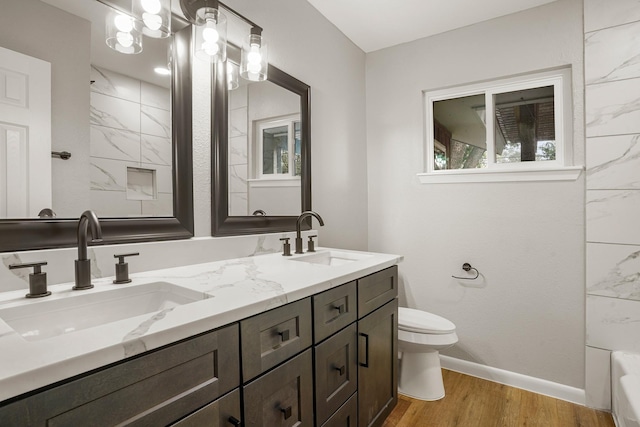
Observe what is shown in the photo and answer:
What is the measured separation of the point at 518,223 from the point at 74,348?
7.93 feet

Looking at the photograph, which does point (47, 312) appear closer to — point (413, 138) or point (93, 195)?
point (93, 195)

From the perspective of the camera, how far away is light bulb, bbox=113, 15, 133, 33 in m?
1.20

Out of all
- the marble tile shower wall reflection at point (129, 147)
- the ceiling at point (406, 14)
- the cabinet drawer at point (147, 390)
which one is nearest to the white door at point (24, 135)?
the marble tile shower wall reflection at point (129, 147)

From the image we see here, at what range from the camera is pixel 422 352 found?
2.06 metres

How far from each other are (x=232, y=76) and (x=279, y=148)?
17.9 inches

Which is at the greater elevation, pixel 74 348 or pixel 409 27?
pixel 409 27

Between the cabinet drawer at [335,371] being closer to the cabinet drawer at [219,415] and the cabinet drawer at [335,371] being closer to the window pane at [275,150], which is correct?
the cabinet drawer at [219,415]

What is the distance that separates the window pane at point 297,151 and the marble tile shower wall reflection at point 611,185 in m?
1.71

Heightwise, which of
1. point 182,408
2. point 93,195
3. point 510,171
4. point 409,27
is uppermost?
point 409,27

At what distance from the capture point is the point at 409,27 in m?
2.43

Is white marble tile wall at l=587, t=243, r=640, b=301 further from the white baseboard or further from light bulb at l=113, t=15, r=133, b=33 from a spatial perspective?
light bulb at l=113, t=15, r=133, b=33

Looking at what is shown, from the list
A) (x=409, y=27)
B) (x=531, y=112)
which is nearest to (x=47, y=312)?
(x=409, y=27)

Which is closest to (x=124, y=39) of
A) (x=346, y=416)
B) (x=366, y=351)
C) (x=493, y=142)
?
(x=366, y=351)

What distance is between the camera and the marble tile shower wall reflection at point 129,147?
1.17m
